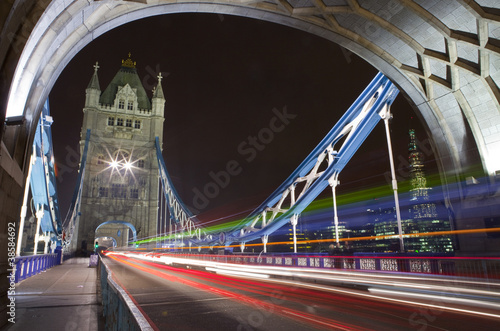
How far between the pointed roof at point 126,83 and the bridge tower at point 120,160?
187 millimetres

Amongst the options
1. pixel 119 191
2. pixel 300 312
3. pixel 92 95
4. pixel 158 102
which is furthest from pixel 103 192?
pixel 300 312

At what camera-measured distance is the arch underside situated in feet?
29.5

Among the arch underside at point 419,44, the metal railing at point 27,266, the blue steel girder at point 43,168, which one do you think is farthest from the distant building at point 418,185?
the metal railing at point 27,266

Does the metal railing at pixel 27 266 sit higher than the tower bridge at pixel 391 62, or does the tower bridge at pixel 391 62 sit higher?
the tower bridge at pixel 391 62

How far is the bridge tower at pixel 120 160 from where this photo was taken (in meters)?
57.2

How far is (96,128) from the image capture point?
60344mm

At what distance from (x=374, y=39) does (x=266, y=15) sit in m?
3.81

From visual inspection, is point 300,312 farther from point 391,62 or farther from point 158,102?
point 158,102

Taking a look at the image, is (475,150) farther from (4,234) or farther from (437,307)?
(4,234)

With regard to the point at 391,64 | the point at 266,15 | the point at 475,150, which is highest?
the point at 266,15

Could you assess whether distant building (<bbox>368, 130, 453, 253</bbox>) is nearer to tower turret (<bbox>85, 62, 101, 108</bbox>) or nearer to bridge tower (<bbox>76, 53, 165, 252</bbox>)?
bridge tower (<bbox>76, 53, 165, 252</bbox>)

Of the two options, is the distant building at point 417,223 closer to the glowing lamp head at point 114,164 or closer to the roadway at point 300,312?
the glowing lamp head at point 114,164

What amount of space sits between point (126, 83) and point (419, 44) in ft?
214

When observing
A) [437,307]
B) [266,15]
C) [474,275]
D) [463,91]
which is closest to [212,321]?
[437,307]
